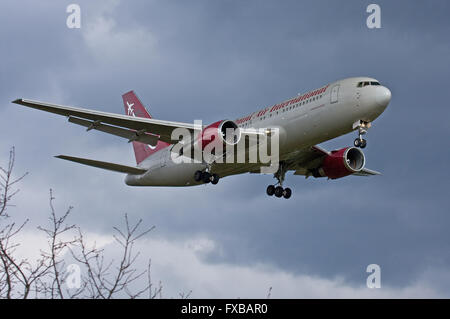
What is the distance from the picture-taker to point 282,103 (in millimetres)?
32969

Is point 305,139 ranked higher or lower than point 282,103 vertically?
lower

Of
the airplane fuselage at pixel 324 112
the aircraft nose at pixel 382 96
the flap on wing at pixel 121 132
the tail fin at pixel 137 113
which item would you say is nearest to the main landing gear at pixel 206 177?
the airplane fuselage at pixel 324 112

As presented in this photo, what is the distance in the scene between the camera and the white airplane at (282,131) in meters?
29.8

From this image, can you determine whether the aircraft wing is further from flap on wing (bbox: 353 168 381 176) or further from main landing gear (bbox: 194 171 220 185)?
flap on wing (bbox: 353 168 381 176)

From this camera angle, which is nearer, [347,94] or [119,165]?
[347,94]

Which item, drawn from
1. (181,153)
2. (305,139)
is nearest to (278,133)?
(305,139)

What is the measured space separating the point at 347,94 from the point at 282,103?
4.25 metres

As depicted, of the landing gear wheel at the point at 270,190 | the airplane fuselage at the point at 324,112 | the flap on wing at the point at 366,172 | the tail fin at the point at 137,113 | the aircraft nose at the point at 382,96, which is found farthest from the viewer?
the flap on wing at the point at 366,172

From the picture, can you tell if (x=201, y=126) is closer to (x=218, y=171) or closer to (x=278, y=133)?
(x=218, y=171)

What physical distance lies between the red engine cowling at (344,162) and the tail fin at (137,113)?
11.3m

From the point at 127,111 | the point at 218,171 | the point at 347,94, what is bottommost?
the point at 218,171

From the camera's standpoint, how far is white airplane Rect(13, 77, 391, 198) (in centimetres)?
2984

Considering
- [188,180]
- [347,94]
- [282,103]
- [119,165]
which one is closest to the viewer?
[347,94]

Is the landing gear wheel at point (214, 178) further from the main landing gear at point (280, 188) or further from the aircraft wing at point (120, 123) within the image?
the main landing gear at point (280, 188)
